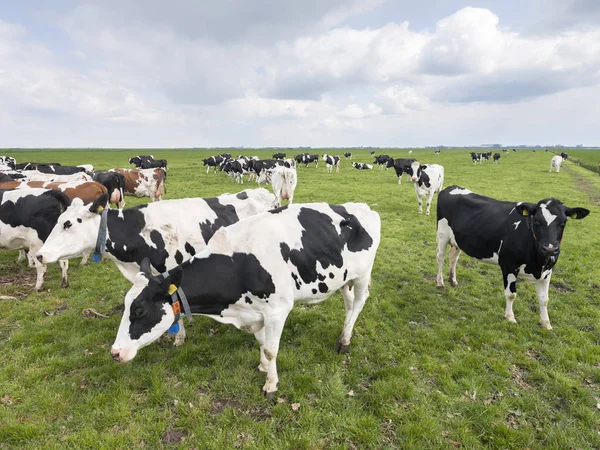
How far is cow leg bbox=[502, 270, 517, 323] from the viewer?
20.0ft

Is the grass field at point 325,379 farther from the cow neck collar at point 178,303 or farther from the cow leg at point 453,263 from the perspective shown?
the cow neck collar at point 178,303

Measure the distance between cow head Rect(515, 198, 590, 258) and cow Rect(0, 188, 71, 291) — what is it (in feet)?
31.5

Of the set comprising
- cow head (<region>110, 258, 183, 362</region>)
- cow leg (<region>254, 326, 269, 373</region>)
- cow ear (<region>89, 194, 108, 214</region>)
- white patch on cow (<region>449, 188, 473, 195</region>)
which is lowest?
cow leg (<region>254, 326, 269, 373</region>)

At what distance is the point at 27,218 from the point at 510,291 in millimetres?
10025

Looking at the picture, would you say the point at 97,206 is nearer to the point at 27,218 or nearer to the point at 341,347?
the point at 27,218

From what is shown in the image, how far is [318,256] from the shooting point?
4.48 m

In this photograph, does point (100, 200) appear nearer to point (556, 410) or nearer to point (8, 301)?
point (8, 301)

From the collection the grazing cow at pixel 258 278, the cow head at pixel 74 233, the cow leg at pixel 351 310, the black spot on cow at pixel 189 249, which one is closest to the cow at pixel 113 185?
the cow head at pixel 74 233

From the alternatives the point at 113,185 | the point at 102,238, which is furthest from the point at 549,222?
the point at 113,185

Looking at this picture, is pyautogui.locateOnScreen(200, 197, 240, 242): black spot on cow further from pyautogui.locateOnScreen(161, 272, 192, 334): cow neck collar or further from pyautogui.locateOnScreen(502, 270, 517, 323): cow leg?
pyautogui.locateOnScreen(502, 270, 517, 323): cow leg

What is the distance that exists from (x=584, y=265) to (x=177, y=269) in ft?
35.4

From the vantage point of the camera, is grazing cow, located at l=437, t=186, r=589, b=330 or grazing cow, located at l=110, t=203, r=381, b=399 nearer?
grazing cow, located at l=110, t=203, r=381, b=399

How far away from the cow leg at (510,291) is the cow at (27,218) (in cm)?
953

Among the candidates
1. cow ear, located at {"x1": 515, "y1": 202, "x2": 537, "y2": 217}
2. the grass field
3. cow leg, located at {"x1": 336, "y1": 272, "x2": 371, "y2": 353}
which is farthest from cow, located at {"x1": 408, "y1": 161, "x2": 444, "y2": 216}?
cow leg, located at {"x1": 336, "y1": 272, "x2": 371, "y2": 353}
